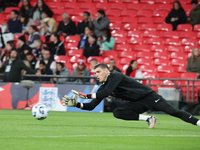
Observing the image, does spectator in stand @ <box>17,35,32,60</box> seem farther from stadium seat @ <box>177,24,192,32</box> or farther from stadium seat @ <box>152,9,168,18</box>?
stadium seat @ <box>177,24,192,32</box>

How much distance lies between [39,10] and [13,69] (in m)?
5.96

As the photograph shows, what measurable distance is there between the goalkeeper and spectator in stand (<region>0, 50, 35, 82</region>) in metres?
7.64

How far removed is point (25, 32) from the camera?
19234 millimetres

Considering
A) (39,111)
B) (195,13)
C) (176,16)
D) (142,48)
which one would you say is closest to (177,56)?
(142,48)

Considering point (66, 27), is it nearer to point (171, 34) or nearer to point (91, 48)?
point (91, 48)

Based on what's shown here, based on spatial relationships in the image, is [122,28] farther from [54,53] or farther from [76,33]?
Result: [54,53]

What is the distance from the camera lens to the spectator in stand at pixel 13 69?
14891 millimetres

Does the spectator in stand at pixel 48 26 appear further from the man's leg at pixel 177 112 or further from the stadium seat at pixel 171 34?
the man's leg at pixel 177 112

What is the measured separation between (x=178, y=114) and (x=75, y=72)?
8923mm

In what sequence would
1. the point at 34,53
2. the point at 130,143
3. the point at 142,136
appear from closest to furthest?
the point at 130,143, the point at 142,136, the point at 34,53

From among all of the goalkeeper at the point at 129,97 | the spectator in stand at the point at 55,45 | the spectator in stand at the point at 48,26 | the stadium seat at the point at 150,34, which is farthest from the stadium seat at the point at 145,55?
the goalkeeper at the point at 129,97

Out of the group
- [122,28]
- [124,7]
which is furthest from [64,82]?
[124,7]

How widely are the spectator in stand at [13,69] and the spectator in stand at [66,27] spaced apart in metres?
Answer: 4.71

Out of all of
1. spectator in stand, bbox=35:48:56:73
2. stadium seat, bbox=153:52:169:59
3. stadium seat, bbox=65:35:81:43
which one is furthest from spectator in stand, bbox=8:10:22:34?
stadium seat, bbox=153:52:169:59
